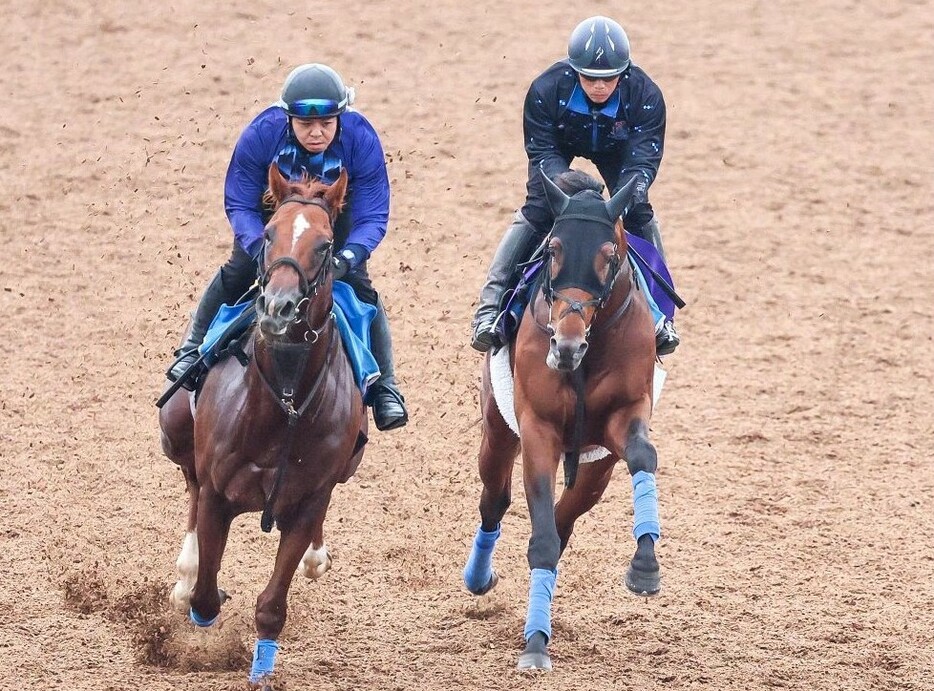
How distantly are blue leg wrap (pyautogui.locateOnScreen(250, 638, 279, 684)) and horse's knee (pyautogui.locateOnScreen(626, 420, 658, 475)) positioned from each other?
1996mm

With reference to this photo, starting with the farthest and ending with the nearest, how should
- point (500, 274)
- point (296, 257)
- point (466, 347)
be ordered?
point (466, 347), point (500, 274), point (296, 257)

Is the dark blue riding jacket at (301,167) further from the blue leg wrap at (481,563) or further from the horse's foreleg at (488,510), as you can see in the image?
the blue leg wrap at (481,563)

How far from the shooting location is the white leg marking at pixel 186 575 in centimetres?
809

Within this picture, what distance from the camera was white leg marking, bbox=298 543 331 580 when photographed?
28.3ft

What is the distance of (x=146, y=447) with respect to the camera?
36.4 ft

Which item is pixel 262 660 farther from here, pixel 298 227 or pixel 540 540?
pixel 298 227

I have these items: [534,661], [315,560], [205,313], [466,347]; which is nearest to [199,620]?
[315,560]

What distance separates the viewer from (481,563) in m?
8.98

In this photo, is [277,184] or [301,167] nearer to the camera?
[277,184]

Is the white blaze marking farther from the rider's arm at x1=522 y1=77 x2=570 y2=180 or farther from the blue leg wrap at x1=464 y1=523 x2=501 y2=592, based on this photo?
the blue leg wrap at x1=464 y1=523 x2=501 y2=592

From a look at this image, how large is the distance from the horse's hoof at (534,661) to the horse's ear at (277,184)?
2.54m

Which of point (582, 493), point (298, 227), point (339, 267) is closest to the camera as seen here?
point (298, 227)

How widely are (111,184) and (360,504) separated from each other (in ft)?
18.3

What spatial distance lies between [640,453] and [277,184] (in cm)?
221
